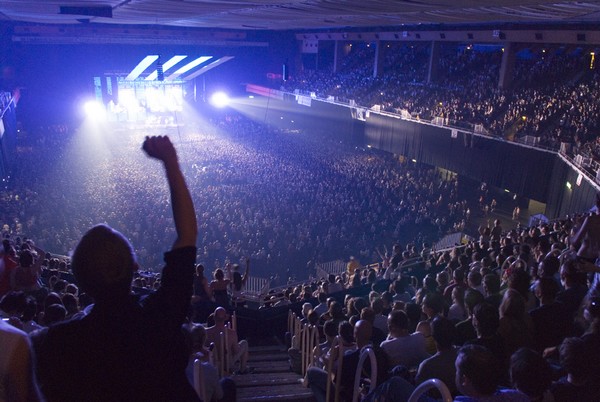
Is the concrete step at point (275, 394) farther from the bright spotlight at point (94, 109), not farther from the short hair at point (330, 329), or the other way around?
the bright spotlight at point (94, 109)

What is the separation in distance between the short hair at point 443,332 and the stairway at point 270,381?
1.44m

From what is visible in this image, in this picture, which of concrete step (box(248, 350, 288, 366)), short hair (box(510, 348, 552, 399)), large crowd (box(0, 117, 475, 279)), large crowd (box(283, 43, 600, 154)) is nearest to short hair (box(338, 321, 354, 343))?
short hair (box(510, 348, 552, 399))

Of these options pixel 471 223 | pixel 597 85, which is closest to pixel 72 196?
pixel 471 223

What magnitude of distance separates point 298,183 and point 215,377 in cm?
1656

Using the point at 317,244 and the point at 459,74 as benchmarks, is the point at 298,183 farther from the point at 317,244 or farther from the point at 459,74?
the point at 459,74

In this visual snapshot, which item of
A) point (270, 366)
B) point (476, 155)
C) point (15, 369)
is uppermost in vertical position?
point (15, 369)

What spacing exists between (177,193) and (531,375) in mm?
→ 2000

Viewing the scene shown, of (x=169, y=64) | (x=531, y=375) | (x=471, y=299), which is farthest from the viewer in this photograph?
(x=169, y=64)

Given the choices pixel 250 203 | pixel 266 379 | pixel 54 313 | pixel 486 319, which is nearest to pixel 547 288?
pixel 486 319

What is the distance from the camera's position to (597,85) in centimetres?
1853

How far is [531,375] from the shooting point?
8.16 ft

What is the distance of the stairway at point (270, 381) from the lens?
4239 millimetres

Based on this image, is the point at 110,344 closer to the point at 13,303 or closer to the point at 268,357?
the point at 13,303

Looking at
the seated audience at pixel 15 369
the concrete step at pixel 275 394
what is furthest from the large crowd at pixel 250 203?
the seated audience at pixel 15 369
